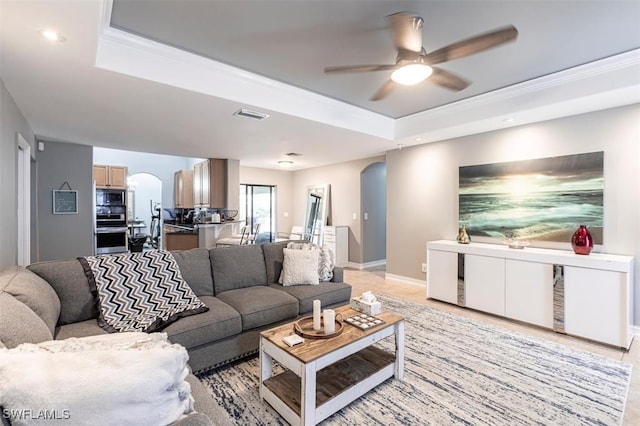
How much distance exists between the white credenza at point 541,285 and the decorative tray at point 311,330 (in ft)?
7.96

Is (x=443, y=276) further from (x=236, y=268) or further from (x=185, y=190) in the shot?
(x=185, y=190)

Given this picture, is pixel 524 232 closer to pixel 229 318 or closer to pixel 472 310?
pixel 472 310

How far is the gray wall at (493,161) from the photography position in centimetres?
305

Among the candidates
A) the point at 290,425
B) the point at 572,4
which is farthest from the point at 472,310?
the point at 572,4

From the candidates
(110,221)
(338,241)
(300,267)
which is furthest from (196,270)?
(110,221)

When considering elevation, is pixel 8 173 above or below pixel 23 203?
above

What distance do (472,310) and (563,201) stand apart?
167 cm

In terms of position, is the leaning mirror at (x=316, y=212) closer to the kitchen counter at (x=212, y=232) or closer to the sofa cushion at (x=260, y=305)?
the kitchen counter at (x=212, y=232)

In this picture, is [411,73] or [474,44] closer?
[474,44]

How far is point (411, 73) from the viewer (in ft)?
7.37

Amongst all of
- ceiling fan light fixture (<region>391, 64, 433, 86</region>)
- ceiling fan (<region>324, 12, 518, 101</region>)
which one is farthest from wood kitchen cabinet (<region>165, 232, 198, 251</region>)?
ceiling fan light fixture (<region>391, 64, 433, 86</region>)

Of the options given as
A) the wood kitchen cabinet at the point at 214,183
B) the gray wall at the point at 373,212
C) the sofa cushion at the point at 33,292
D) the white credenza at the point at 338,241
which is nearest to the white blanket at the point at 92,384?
the sofa cushion at the point at 33,292

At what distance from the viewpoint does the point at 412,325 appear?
330cm

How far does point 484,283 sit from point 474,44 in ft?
9.34
